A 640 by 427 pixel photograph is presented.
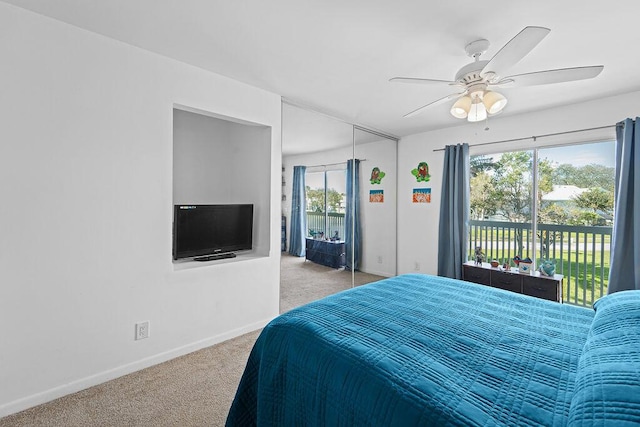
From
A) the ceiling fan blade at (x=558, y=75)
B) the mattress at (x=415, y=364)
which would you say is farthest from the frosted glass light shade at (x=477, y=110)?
the mattress at (x=415, y=364)

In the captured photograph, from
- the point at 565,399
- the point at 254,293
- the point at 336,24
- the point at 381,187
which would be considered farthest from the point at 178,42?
the point at 381,187

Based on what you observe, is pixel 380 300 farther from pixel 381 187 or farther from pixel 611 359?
pixel 381 187

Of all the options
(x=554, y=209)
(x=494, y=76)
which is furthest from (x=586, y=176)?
(x=494, y=76)

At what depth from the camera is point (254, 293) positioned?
321cm

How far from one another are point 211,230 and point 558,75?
2.93 metres

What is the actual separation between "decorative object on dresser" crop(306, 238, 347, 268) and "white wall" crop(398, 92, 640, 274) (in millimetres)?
1339

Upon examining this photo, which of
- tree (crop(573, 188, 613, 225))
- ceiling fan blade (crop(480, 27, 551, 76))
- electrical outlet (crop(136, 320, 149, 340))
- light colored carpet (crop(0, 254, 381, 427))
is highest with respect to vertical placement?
ceiling fan blade (crop(480, 27, 551, 76))

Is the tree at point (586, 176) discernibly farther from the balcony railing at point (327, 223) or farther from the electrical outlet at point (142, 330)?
the electrical outlet at point (142, 330)

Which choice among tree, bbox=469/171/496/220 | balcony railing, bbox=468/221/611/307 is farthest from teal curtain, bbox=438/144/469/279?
balcony railing, bbox=468/221/611/307

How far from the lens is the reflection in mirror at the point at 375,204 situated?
4551mm

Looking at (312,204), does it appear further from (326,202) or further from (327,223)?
(327,223)

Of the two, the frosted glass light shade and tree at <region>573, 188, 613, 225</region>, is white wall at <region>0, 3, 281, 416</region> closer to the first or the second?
the frosted glass light shade

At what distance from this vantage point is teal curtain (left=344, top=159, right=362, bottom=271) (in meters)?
4.33

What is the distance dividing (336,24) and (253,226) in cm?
214
